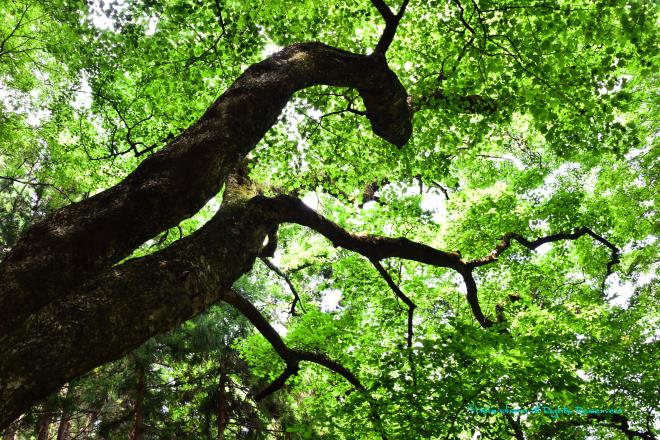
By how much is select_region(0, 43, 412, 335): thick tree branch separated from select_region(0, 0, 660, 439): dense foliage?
3080mm

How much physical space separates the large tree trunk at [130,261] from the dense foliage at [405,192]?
Answer: 335 cm

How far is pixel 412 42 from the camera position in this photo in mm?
8195

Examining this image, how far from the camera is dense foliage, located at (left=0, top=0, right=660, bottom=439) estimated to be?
6.22m

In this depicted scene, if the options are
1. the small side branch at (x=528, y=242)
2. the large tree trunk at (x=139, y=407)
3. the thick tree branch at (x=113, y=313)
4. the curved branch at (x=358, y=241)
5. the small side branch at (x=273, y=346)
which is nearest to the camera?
the thick tree branch at (x=113, y=313)

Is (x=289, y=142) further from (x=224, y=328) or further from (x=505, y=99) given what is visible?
(x=224, y=328)

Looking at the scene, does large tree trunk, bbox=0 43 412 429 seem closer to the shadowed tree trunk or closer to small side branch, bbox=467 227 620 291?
small side branch, bbox=467 227 620 291

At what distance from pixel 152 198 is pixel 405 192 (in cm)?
759

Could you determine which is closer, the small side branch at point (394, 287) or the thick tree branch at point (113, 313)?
the thick tree branch at point (113, 313)

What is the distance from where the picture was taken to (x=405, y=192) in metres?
9.52

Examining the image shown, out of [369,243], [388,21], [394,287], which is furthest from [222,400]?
[388,21]

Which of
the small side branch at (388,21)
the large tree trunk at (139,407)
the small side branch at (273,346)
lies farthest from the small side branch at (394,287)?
the large tree trunk at (139,407)

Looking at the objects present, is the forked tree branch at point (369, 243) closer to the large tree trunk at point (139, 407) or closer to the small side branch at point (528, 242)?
the small side branch at point (528, 242)

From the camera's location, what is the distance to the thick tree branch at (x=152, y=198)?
85.1 inches

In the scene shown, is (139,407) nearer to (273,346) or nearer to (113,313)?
(273,346)
